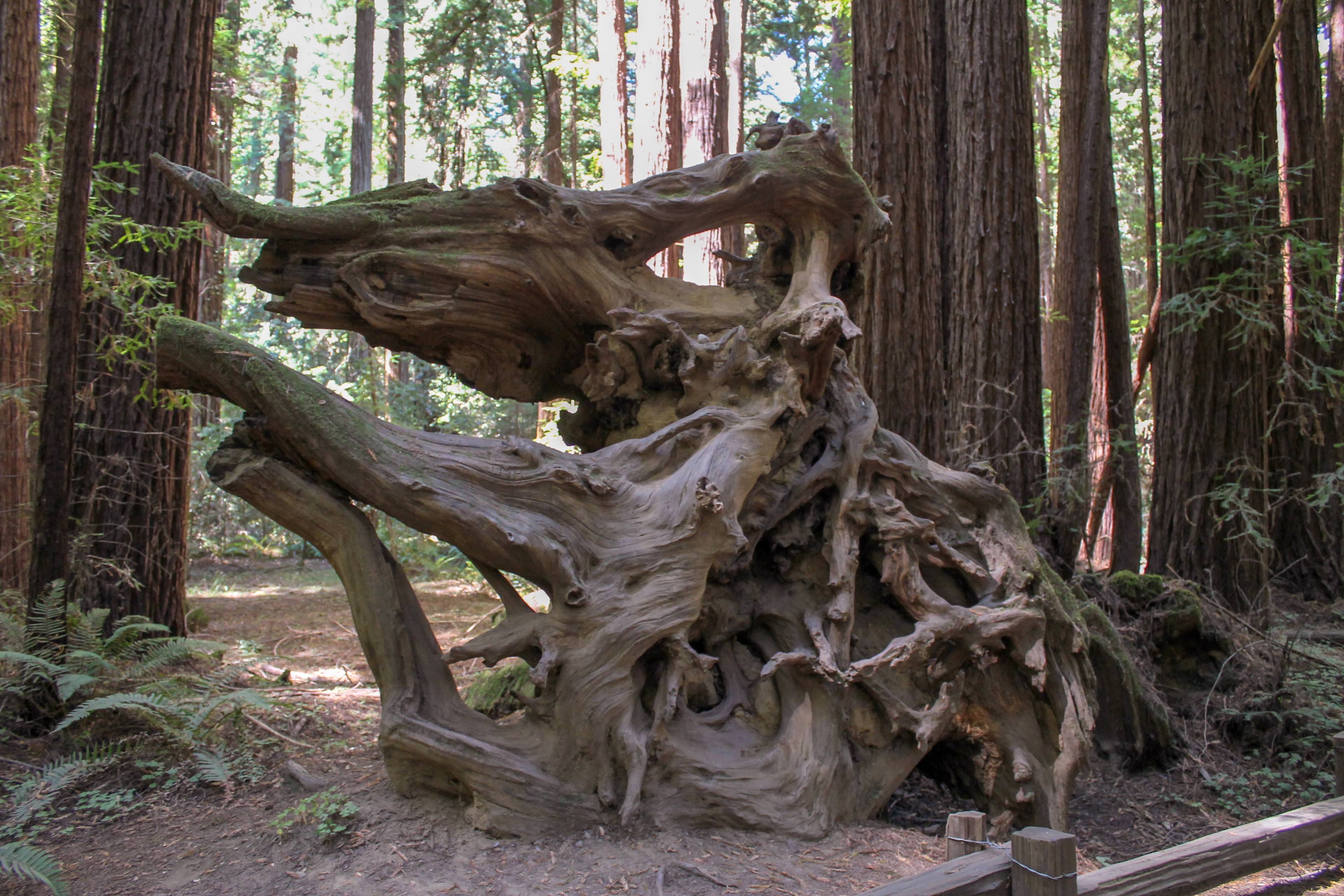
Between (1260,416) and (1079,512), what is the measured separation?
224 cm

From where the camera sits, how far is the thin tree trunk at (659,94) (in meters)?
11.1

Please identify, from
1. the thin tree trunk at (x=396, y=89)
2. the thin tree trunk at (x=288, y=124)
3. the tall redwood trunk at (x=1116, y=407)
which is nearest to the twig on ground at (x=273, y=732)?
the tall redwood trunk at (x=1116, y=407)

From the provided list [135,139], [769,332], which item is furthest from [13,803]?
[135,139]

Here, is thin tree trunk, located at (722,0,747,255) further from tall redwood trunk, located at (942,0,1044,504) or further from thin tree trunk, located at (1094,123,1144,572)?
tall redwood trunk, located at (942,0,1044,504)

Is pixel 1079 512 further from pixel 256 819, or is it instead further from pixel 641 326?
pixel 256 819

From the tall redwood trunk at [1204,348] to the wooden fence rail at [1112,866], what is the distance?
3.86 m

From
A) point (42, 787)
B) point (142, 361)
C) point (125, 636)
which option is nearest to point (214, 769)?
point (42, 787)

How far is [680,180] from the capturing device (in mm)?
5141

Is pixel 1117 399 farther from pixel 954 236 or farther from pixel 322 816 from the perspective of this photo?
pixel 322 816

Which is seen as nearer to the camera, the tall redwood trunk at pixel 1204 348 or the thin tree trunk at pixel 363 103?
the tall redwood trunk at pixel 1204 348

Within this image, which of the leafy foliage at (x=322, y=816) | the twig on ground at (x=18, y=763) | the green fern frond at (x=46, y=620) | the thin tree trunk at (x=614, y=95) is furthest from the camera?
the thin tree trunk at (x=614, y=95)

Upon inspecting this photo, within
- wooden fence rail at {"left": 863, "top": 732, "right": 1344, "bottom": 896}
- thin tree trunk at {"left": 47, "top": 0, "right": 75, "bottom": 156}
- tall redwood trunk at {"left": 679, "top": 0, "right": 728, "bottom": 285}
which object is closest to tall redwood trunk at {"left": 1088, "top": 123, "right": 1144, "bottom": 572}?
wooden fence rail at {"left": 863, "top": 732, "right": 1344, "bottom": 896}

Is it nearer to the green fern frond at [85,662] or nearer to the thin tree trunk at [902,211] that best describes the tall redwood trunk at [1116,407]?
A: the thin tree trunk at [902,211]

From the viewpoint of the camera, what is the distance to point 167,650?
17.1 feet
